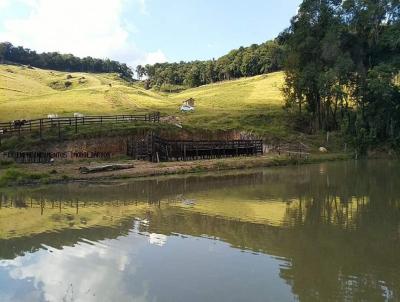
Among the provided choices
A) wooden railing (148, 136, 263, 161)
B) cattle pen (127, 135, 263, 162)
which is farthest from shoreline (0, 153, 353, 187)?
wooden railing (148, 136, 263, 161)

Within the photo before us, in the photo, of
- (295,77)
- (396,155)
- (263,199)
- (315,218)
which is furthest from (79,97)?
(315,218)

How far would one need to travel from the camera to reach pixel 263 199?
30.3m

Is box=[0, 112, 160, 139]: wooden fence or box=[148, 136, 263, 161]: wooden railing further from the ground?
box=[0, 112, 160, 139]: wooden fence

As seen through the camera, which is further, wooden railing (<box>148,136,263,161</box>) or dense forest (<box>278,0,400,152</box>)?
dense forest (<box>278,0,400,152</box>)

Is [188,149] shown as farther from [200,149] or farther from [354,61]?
[354,61]

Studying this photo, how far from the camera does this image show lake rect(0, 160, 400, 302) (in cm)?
1388

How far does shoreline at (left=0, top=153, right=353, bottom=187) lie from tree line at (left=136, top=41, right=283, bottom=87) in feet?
296

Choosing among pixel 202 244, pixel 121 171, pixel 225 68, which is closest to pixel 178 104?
pixel 121 171

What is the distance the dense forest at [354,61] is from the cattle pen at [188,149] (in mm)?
15191

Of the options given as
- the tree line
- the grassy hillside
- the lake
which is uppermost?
the tree line

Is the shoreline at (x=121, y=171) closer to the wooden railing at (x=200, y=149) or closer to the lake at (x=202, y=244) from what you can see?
the wooden railing at (x=200, y=149)

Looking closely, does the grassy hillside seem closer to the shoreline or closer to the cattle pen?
the cattle pen

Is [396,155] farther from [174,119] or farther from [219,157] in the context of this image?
[174,119]

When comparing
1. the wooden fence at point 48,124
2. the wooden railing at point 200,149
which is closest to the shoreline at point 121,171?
the wooden railing at point 200,149
